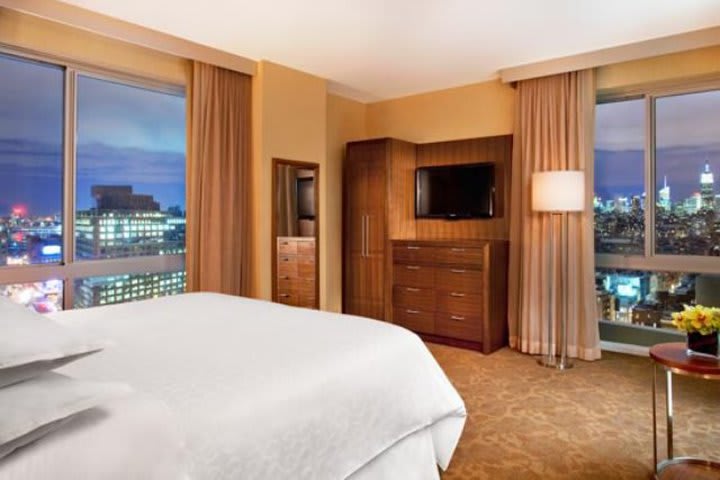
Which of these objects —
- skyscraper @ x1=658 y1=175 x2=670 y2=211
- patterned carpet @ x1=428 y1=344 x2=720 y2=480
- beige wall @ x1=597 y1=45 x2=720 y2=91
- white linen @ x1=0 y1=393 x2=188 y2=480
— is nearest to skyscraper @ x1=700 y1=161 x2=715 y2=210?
skyscraper @ x1=658 y1=175 x2=670 y2=211

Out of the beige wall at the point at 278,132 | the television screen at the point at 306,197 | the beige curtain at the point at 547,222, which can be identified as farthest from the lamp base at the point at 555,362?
the television screen at the point at 306,197

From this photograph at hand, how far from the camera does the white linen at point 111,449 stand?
887mm

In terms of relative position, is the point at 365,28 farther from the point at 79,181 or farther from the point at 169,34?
the point at 79,181

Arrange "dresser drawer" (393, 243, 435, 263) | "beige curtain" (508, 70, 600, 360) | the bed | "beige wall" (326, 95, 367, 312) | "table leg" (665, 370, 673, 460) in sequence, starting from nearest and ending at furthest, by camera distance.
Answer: the bed
"table leg" (665, 370, 673, 460)
"beige curtain" (508, 70, 600, 360)
"dresser drawer" (393, 243, 435, 263)
"beige wall" (326, 95, 367, 312)

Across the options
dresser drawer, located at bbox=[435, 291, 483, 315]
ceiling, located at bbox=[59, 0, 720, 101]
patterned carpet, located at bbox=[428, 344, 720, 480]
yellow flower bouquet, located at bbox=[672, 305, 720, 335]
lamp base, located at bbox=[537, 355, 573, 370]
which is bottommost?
patterned carpet, located at bbox=[428, 344, 720, 480]

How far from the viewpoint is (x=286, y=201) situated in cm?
450

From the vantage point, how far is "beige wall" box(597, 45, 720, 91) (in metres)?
3.69

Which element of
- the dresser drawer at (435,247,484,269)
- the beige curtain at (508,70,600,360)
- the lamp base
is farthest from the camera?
the dresser drawer at (435,247,484,269)

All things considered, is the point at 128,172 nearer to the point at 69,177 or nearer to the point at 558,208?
the point at 69,177

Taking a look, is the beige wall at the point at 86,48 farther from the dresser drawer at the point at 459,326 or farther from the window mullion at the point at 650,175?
the window mullion at the point at 650,175

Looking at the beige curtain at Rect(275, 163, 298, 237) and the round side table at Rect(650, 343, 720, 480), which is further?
the beige curtain at Rect(275, 163, 298, 237)

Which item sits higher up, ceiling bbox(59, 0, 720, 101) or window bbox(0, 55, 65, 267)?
ceiling bbox(59, 0, 720, 101)

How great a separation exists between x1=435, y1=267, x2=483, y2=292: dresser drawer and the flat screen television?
28.0 inches

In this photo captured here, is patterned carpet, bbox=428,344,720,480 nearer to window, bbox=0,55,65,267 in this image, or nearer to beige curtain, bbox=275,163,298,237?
beige curtain, bbox=275,163,298,237
